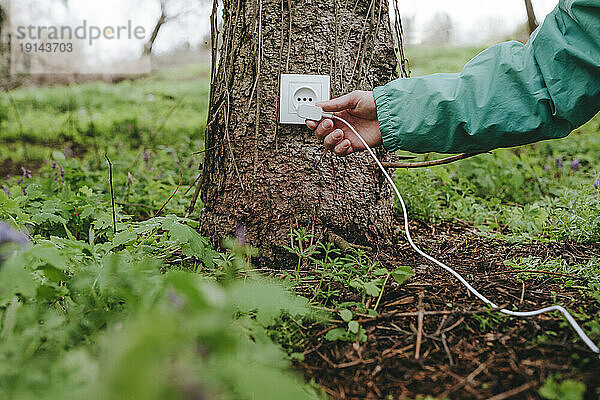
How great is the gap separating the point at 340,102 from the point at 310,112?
13cm

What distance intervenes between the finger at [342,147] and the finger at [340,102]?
133 millimetres

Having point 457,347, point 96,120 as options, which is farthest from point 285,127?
point 96,120

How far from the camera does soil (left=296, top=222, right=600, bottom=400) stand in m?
1.07

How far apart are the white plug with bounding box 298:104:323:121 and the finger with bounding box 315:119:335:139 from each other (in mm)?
46

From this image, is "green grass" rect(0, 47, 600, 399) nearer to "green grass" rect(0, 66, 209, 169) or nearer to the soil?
the soil

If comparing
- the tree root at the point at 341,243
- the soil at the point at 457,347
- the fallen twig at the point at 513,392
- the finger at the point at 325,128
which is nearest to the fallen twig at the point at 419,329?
the soil at the point at 457,347

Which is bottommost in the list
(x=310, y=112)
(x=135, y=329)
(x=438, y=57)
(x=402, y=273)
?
(x=402, y=273)

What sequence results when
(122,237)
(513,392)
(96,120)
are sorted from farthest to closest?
1. (96,120)
2. (122,237)
3. (513,392)

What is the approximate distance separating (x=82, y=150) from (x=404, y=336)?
6370 mm

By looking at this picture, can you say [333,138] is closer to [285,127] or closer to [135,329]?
[285,127]

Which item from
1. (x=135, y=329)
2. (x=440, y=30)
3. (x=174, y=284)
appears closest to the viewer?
(x=135, y=329)

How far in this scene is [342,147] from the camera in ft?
5.86

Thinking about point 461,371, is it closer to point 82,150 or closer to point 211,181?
point 211,181

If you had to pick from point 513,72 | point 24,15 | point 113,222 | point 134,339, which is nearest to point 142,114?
point 24,15
